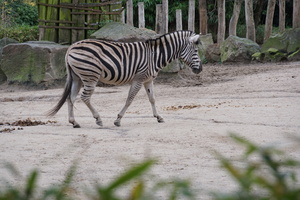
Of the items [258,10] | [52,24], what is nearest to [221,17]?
[52,24]

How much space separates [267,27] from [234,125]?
12241 mm

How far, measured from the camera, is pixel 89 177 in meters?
5.02

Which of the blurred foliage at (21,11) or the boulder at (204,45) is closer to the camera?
the boulder at (204,45)

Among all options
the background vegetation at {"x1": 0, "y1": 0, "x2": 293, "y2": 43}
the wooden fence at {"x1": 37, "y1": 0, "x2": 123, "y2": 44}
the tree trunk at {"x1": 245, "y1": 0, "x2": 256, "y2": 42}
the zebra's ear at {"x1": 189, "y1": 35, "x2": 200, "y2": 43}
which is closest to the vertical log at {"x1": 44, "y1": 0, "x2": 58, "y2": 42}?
the wooden fence at {"x1": 37, "y1": 0, "x2": 123, "y2": 44}

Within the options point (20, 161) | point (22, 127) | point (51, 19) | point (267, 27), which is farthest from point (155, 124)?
point (267, 27)

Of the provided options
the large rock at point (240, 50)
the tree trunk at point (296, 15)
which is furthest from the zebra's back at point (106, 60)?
the tree trunk at point (296, 15)

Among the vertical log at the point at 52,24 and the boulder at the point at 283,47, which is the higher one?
the vertical log at the point at 52,24

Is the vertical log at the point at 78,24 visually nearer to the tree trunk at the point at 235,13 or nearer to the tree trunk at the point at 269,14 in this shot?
the tree trunk at the point at 269,14

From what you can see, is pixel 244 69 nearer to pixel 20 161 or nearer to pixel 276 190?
pixel 20 161

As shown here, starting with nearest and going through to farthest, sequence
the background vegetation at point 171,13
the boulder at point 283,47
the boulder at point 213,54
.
A: the boulder at point 283,47, the boulder at point 213,54, the background vegetation at point 171,13

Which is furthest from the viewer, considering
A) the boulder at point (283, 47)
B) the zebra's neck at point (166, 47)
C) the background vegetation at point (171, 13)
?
the background vegetation at point (171, 13)

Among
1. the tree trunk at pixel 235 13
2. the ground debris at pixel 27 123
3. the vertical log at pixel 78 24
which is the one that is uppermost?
the tree trunk at pixel 235 13

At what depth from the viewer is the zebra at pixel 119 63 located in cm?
876

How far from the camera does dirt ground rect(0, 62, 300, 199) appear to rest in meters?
5.46
